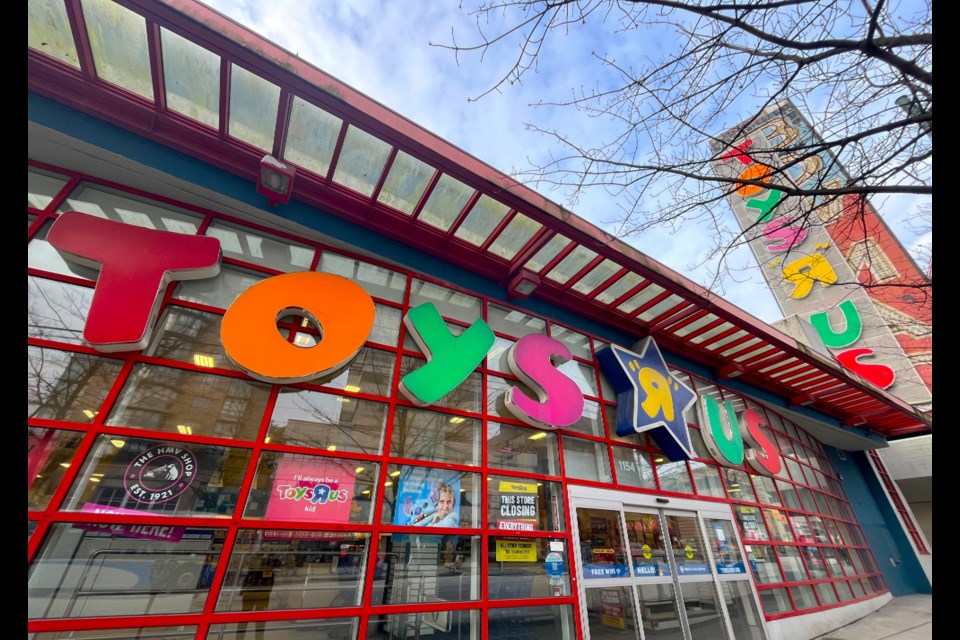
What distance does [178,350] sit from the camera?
4.23 metres

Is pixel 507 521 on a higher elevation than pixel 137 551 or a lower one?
higher

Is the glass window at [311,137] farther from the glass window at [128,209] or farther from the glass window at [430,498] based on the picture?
the glass window at [430,498]

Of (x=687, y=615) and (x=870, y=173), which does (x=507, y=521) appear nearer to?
(x=687, y=615)

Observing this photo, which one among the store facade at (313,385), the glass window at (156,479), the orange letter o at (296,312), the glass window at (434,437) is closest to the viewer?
the glass window at (156,479)

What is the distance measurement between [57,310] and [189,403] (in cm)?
156

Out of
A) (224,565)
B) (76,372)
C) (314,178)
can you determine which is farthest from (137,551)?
(314,178)

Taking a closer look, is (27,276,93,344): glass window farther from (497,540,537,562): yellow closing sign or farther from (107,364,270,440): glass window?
(497,540,537,562): yellow closing sign

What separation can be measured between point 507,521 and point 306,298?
391 centimetres

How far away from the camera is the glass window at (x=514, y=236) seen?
5691 mm

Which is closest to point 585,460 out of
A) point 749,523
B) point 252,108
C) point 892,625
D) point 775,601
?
point 749,523

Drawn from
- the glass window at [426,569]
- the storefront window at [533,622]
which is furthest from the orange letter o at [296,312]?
the storefront window at [533,622]

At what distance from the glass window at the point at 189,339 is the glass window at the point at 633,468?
6062mm
